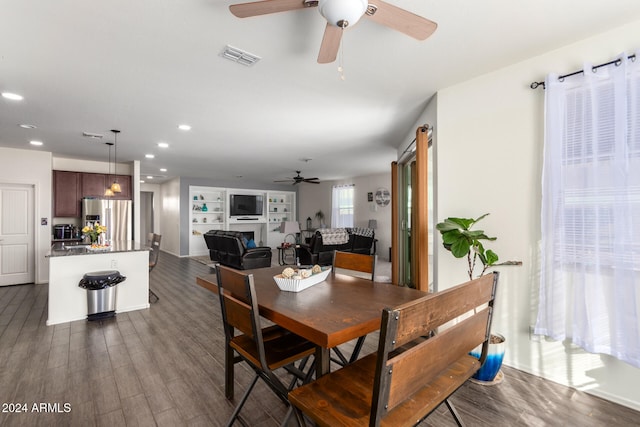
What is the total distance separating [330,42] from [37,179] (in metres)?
6.44

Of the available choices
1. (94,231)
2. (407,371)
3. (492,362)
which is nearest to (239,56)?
(407,371)

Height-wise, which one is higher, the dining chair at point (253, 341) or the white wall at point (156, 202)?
the white wall at point (156, 202)

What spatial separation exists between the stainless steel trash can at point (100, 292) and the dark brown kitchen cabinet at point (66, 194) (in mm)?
3095

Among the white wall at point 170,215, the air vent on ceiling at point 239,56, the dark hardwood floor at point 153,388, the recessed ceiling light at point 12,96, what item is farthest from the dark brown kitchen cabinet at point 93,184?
the air vent on ceiling at point 239,56

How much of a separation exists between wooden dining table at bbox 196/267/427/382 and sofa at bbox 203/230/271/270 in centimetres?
371

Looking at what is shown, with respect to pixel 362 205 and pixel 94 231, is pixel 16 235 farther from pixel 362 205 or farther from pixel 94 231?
pixel 362 205

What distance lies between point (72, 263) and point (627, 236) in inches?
212

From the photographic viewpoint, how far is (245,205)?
10.2 m

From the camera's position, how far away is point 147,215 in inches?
437

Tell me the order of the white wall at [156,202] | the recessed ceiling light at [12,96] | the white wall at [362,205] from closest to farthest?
1. the recessed ceiling light at [12,96]
2. the white wall at [362,205]
3. the white wall at [156,202]

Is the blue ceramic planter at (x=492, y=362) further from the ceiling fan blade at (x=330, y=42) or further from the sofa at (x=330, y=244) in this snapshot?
the sofa at (x=330, y=244)

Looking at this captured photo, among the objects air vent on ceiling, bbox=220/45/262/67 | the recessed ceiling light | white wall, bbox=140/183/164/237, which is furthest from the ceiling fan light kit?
white wall, bbox=140/183/164/237

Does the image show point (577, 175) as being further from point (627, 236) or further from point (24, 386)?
point (24, 386)

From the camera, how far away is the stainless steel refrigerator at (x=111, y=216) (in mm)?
5844
